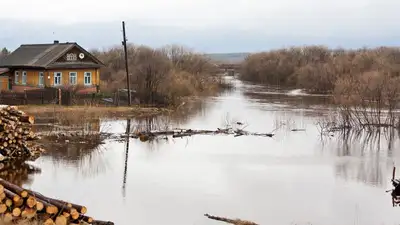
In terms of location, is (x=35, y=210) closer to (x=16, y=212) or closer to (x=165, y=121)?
(x=16, y=212)

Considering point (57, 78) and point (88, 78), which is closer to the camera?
point (57, 78)

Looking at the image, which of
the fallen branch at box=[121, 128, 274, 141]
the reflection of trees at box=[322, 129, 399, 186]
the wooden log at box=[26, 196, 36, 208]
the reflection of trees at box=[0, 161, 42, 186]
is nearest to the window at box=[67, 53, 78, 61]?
the fallen branch at box=[121, 128, 274, 141]

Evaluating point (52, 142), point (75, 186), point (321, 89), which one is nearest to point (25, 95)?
point (52, 142)

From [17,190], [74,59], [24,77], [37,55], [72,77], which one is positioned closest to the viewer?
[17,190]

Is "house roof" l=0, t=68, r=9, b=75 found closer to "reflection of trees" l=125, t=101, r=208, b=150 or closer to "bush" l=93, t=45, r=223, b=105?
"bush" l=93, t=45, r=223, b=105

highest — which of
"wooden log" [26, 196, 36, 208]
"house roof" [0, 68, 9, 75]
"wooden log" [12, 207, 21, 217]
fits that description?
"house roof" [0, 68, 9, 75]

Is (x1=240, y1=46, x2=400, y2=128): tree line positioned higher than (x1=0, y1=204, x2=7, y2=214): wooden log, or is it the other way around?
(x1=240, y1=46, x2=400, y2=128): tree line

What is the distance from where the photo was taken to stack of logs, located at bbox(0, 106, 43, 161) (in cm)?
1457

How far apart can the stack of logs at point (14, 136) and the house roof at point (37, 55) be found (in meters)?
17.8

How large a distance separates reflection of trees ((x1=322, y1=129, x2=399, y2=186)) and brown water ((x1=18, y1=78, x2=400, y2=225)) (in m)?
0.03

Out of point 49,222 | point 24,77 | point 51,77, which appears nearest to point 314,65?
point 51,77

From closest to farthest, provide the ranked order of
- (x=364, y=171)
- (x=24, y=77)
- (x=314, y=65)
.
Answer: (x=364, y=171), (x=24, y=77), (x=314, y=65)

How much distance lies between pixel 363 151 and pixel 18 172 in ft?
35.5

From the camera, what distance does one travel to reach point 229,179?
43.5 ft
